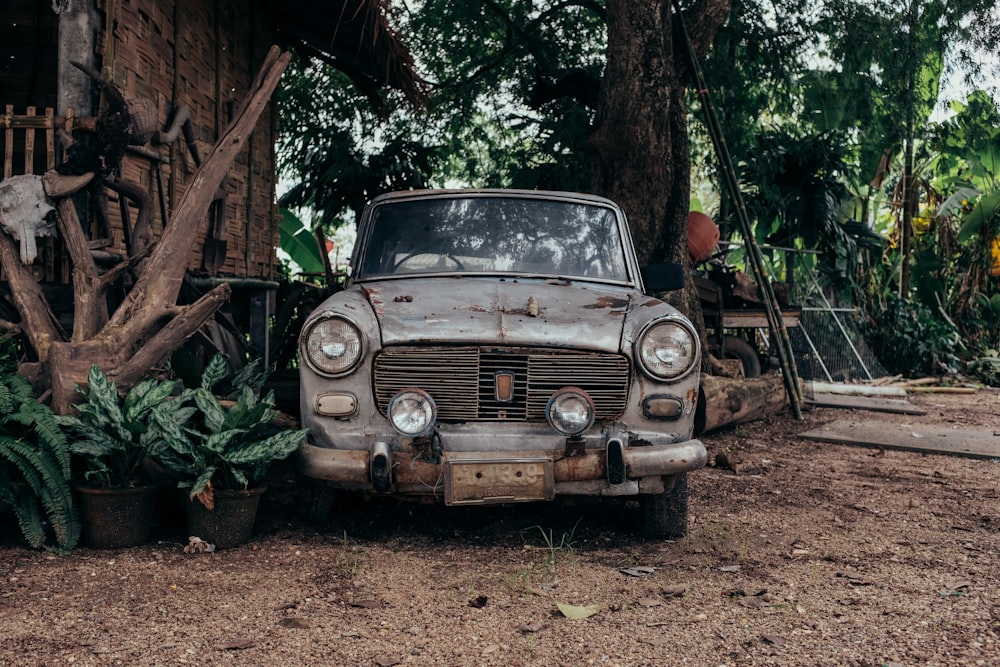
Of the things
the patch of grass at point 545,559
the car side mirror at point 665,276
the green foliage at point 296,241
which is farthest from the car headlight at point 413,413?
the green foliage at point 296,241

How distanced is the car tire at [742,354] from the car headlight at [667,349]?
6738 millimetres

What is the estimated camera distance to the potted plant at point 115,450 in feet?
12.5

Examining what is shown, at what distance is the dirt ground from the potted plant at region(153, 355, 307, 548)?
134 millimetres

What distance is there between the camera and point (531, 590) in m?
3.51

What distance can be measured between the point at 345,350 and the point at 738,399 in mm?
4845

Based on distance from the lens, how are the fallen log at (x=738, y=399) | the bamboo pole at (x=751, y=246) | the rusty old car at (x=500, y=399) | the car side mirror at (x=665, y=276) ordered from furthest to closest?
1. the bamboo pole at (x=751, y=246)
2. the fallen log at (x=738, y=399)
3. the car side mirror at (x=665, y=276)
4. the rusty old car at (x=500, y=399)

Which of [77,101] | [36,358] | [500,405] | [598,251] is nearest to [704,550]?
[500,405]

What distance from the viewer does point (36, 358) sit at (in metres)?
4.42

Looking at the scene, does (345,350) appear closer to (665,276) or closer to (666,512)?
(666,512)

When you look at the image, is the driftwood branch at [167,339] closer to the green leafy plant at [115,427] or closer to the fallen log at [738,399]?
the green leafy plant at [115,427]

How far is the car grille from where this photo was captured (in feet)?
12.7

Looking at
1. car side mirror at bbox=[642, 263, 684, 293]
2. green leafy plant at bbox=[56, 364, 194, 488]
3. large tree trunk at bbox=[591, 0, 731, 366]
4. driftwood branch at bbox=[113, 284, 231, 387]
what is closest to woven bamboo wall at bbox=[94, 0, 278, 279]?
driftwood branch at bbox=[113, 284, 231, 387]

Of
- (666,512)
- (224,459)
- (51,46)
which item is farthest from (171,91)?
(666,512)

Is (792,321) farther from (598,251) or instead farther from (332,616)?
(332,616)
